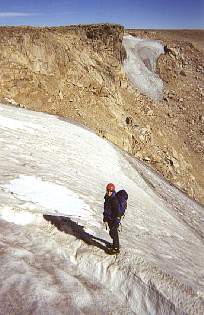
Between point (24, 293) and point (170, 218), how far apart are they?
12.4m

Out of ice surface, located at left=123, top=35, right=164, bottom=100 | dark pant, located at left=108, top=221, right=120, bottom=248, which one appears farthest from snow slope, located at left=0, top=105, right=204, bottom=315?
ice surface, located at left=123, top=35, right=164, bottom=100

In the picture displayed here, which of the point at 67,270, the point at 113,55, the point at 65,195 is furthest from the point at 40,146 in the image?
the point at 113,55

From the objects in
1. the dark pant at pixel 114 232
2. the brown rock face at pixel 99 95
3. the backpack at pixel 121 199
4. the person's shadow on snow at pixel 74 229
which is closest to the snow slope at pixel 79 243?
the person's shadow on snow at pixel 74 229

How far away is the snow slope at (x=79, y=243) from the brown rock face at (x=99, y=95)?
365 inches

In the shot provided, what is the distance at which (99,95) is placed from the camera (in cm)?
3588

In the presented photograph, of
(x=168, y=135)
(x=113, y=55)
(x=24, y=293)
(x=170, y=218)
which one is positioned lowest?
(x=24, y=293)

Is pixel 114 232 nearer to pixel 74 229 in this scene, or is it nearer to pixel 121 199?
pixel 121 199

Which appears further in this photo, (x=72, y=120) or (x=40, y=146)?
(x=72, y=120)

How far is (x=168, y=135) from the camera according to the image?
44125 mm

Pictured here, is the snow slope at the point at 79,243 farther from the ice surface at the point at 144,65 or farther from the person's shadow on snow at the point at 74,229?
the ice surface at the point at 144,65

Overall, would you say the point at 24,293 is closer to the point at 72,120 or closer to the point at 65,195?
the point at 65,195

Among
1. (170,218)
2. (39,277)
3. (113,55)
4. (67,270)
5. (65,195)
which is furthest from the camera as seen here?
(113,55)

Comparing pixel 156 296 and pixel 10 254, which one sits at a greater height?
pixel 156 296

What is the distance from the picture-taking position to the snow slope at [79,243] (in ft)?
28.1
